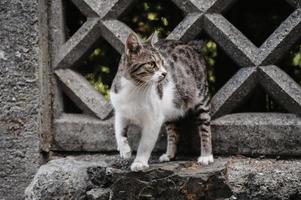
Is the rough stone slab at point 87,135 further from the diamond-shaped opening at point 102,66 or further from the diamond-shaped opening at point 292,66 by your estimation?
A: the diamond-shaped opening at point 292,66

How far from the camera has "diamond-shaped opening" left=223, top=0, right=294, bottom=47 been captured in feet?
13.1

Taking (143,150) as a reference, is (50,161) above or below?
below

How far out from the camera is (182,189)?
283cm

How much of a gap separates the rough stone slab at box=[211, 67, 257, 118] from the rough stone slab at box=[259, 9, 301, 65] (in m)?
0.09

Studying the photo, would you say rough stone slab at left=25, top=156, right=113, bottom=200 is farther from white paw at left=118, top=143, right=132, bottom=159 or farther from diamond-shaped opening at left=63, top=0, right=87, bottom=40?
diamond-shaped opening at left=63, top=0, right=87, bottom=40

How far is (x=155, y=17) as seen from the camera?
13.4 ft

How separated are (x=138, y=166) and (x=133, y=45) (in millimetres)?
575

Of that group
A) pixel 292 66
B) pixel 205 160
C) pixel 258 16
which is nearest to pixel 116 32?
pixel 205 160

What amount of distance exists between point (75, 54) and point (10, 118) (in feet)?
1.58

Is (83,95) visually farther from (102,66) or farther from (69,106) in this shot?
(102,66)

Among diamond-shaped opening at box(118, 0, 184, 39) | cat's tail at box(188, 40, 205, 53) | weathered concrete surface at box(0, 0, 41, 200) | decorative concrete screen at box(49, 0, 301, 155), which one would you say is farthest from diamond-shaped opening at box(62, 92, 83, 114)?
cat's tail at box(188, 40, 205, 53)

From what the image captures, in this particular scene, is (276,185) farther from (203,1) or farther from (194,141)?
(203,1)

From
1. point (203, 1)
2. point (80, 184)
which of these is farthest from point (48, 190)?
point (203, 1)

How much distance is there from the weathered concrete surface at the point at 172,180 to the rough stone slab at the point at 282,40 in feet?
1.68
